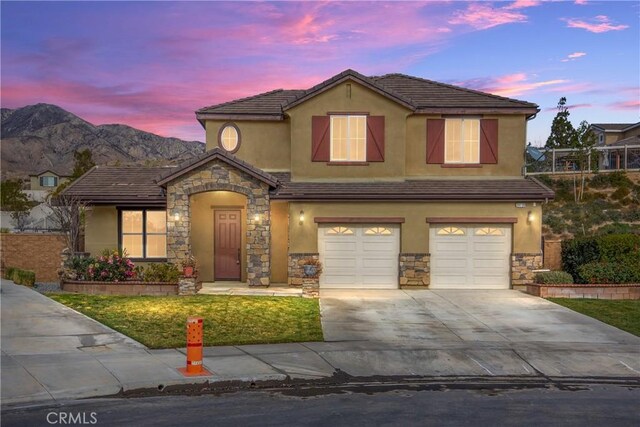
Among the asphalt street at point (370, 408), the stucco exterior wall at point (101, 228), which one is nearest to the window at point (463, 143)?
the stucco exterior wall at point (101, 228)

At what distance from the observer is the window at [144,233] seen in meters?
22.6

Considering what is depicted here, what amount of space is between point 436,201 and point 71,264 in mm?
12565

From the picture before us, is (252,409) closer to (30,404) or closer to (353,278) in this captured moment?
(30,404)

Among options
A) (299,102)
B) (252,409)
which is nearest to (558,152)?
(299,102)

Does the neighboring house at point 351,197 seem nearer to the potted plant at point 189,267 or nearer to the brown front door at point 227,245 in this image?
the brown front door at point 227,245

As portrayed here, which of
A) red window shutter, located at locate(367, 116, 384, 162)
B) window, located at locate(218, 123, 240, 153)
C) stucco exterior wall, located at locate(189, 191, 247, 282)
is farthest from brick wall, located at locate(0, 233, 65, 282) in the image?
red window shutter, located at locate(367, 116, 384, 162)

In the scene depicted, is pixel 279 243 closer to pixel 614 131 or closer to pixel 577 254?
pixel 577 254

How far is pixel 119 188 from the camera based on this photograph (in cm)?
2259

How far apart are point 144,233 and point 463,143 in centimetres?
1226

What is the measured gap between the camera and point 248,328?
1435 centimetres

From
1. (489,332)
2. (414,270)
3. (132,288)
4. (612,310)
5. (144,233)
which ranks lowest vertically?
(489,332)

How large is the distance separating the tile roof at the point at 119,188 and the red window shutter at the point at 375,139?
24.8 ft

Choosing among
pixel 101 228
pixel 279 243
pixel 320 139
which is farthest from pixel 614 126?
pixel 101 228

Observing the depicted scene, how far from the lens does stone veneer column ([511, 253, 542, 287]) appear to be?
2162 centimetres
